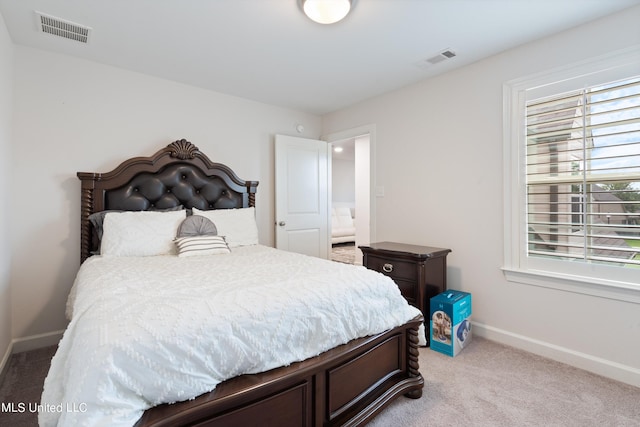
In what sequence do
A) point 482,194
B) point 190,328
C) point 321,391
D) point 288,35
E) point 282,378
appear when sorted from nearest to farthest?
point 190,328 → point 282,378 → point 321,391 → point 288,35 → point 482,194

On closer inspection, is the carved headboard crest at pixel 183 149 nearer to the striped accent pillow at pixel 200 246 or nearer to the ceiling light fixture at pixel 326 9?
the striped accent pillow at pixel 200 246

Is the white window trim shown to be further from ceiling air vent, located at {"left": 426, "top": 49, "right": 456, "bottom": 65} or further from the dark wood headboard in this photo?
the dark wood headboard

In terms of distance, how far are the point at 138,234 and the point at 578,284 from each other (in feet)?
10.6

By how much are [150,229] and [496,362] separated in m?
2.80

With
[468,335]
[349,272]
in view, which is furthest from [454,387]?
[349,272]

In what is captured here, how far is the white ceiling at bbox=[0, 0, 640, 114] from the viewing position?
1.93m

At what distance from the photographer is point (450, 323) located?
2.31 meters

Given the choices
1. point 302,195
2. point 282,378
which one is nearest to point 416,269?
point 282,378

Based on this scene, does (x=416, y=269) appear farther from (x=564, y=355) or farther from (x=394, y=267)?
(x=564, y=355)

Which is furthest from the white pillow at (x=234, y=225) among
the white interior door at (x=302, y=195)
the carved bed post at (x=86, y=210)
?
the carved bed post at (x=86, y=210)

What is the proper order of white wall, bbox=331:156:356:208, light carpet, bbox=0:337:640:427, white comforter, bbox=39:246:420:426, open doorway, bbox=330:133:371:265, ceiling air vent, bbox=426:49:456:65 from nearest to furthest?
white comforter, bbox=39:246:420:426 < light carpet, bbox=0:337:640:427 < ceiling air vent, bbox=426:49:456:65 < open doorway, bbox=330:133:371:265 < white wall, bbox=331:156:356:208

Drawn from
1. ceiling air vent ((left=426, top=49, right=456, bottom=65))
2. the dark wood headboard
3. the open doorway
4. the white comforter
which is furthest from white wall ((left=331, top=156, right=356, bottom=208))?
the white comforter

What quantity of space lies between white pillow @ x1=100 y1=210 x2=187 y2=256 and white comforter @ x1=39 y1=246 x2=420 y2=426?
558mm

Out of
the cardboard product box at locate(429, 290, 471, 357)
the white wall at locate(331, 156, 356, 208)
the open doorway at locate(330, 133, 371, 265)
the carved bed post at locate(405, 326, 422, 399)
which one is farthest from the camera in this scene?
the white wall at locate(331, 156, 356, 208)
